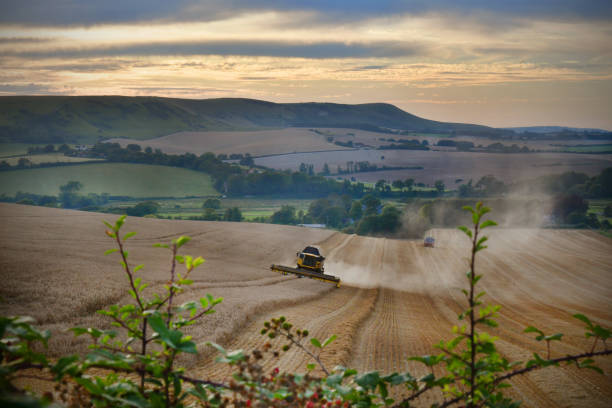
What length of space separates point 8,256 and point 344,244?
3446cm

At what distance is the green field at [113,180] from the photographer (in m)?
89.3

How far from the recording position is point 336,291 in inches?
976

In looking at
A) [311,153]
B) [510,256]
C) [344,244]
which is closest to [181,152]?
[311,153]

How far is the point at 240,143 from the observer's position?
156 m

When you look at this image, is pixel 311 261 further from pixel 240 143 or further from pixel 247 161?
pixel 240 143

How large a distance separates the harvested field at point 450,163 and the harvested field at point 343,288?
165 feet

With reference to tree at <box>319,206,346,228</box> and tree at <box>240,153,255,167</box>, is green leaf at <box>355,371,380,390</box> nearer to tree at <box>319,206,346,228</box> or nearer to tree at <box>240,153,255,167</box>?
tree at <box>319,206,346,228</box>

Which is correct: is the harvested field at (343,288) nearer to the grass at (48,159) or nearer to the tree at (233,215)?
the tree at (233,215)

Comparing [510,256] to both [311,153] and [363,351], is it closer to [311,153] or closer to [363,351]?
[363,351]

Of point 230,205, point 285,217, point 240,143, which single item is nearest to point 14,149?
point 240,143

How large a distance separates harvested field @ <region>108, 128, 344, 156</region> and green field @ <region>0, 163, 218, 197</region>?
33125 millimetres

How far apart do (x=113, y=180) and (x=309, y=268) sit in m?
80.9

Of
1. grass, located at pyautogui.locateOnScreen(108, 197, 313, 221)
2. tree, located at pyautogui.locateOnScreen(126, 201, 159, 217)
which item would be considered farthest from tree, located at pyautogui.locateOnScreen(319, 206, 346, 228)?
tree, located at pyautogui.locateOnScreen(126, 201, 159, 217)

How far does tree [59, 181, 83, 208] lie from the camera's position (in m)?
84.4
